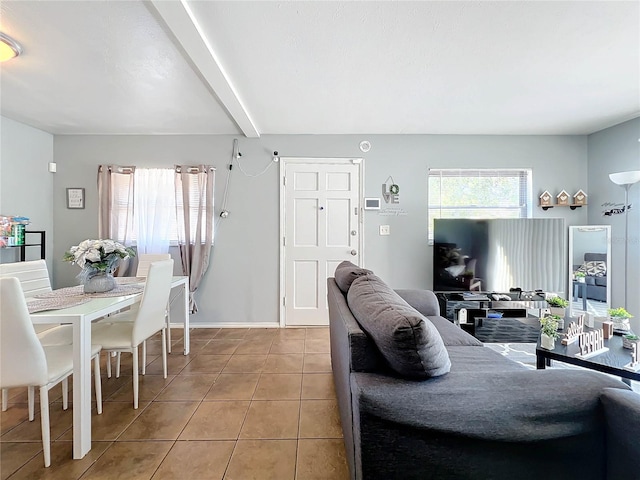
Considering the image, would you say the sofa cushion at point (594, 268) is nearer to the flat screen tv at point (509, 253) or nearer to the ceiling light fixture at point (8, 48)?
the flat screen tv at point (509, 253)

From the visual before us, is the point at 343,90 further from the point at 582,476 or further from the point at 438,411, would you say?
the point at 582,476

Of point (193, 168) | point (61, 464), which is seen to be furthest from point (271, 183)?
point (61, 464)

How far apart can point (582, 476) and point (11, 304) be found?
7.88 feet

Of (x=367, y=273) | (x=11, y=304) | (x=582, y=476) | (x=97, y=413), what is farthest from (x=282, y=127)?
(x=582, y=476)

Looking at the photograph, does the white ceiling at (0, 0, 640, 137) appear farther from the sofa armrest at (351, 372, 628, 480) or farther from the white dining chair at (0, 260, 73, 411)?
the sofa armrest at (351, 372, 628, 480)

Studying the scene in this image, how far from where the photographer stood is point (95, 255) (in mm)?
2088

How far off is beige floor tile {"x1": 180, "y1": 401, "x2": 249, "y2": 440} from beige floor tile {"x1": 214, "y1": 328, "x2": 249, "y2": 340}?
1.31 meters

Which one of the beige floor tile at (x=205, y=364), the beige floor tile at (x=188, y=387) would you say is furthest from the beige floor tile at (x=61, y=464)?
the beige floor tile at (x=205, y=364)

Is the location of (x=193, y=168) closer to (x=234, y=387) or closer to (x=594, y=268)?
(x=234, y=387)

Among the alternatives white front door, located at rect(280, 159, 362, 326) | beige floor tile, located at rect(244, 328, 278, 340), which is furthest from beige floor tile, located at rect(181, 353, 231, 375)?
white front door, located at rect(280, 159, 362, 326)

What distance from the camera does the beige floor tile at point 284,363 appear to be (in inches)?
98.3

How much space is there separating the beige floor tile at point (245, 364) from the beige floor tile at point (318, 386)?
0.47m

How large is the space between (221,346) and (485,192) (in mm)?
3617

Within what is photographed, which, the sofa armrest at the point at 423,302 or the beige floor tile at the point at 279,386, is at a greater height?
the sofa armrest at the point at 423,302
